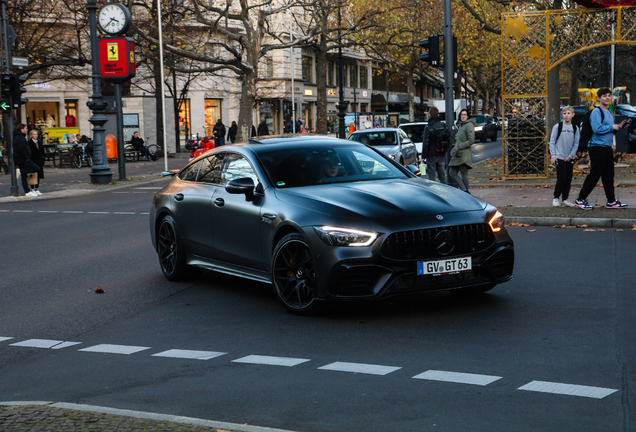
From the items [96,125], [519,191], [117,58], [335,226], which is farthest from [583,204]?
[117,58]

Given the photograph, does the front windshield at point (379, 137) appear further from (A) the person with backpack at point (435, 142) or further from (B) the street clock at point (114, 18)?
(B) the street clock at point (114, 18)

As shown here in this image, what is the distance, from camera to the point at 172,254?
9531 mm

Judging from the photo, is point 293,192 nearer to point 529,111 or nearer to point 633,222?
point 633,222

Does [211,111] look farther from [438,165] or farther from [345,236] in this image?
[345,236]

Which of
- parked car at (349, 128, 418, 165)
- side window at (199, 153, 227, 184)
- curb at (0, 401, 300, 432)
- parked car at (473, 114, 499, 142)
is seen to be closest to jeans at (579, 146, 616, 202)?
side window at (199, 153, 227, 184)

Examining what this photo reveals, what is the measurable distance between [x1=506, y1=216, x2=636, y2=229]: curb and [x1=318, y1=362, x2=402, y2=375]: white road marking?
8.35 m

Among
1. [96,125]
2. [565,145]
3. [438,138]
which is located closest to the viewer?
[565,145]

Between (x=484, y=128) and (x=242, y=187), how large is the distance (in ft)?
148

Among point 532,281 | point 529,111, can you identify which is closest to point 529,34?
point 529,111

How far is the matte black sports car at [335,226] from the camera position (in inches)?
275

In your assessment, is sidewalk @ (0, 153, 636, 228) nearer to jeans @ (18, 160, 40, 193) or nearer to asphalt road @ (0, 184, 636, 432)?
jeans @ (18, 160, 40, 193)

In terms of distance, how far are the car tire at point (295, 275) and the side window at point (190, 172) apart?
226cm

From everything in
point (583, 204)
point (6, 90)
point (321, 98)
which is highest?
point (321, 98)

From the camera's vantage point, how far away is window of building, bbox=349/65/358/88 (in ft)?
276
